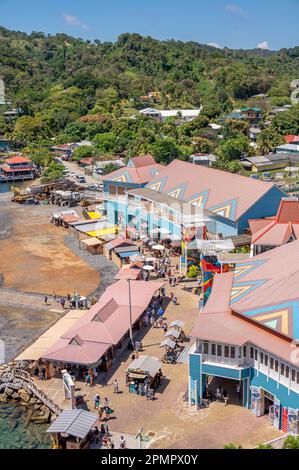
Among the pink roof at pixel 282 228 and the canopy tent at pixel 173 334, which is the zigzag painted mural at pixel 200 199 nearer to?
the pink roof at pixel 282 228

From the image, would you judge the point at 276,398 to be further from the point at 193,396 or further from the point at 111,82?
the point at 111,82

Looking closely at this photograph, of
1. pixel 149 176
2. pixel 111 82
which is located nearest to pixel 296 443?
pixel 149 176

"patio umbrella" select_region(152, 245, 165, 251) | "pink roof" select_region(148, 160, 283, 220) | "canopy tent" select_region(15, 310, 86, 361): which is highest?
"pink roof" select_region(148, 160, 283, 220)

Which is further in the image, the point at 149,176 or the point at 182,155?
the point at 182,155

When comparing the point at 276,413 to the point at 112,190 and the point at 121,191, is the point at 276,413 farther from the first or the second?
the point at 112,190

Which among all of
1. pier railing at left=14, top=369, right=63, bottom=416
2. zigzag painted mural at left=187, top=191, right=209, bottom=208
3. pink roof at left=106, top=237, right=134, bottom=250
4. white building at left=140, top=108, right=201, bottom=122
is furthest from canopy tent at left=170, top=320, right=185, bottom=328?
white building at left=140, top=108, right=201, bottom=122

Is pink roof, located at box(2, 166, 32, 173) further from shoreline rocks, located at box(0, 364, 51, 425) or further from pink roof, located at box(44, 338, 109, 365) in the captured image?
pink roof, located at box(44, 338, 109, 365)

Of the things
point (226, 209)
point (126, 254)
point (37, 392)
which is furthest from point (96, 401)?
point (226, 209)
